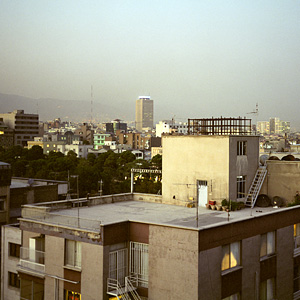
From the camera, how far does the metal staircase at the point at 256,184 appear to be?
2644 cm

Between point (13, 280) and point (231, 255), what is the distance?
12.5m

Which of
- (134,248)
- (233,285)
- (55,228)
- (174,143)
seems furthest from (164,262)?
(174,143)

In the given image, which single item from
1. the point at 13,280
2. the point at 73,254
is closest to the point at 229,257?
the point at 73,254

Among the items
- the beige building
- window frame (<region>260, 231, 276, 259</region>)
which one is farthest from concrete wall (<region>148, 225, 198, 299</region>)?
the beige building

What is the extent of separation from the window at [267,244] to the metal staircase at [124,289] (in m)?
6.18

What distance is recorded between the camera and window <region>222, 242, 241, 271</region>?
19406 millimetres

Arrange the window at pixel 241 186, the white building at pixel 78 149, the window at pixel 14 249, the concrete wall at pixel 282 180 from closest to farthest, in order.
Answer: the window at pixel 241 186 → the window at pixel 14 249 → the concrete wall at pixel 282 180 → the white building at pixel 78 149

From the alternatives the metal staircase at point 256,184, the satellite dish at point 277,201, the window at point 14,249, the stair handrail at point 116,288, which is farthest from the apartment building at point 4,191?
the satellite dish at point 277,201

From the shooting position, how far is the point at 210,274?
1834 centimetres

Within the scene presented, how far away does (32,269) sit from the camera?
69.7ft

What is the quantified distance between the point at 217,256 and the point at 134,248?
3377mm

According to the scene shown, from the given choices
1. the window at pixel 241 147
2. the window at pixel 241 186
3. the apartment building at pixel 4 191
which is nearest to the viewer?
the window at pixel 241 186

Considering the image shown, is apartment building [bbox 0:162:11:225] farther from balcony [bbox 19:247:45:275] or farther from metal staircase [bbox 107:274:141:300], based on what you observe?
metal staircase [bbox 107:274:141:300]

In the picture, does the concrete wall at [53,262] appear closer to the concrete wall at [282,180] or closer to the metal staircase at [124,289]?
the metal staircase at [124,289]
